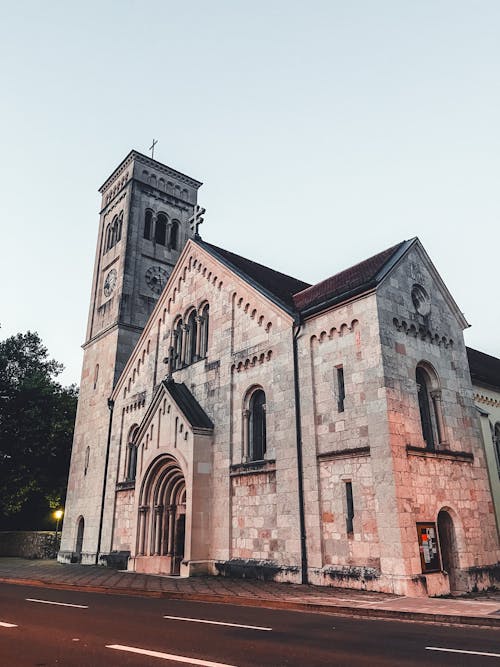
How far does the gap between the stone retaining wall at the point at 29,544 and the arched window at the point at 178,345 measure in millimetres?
18656

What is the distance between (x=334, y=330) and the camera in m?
17.9

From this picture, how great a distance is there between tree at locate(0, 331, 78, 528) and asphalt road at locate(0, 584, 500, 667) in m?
29.0

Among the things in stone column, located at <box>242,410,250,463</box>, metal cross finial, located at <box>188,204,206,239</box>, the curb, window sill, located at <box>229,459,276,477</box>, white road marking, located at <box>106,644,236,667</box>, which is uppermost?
metal cross finial, located at <box>188,204,206,239</box>

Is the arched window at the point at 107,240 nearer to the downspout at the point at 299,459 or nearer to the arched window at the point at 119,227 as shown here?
the arched window at the point at 119,227

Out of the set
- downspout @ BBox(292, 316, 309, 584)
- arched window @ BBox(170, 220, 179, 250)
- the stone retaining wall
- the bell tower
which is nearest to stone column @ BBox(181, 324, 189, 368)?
the bell tower

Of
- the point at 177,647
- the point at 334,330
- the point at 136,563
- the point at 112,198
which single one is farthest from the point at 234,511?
the point at 112,198

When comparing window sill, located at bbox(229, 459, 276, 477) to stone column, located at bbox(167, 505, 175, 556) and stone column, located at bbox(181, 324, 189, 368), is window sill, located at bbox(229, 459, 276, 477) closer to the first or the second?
stone column, located at bbox(167, 505, 175, 556)

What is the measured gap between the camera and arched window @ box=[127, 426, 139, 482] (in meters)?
27.0

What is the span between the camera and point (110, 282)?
120 feet

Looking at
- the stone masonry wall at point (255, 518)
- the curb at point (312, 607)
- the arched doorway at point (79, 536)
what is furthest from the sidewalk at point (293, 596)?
the arched doorway at point (79, 536)

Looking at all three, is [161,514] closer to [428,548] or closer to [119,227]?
[428,548]

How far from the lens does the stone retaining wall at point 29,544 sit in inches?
1383

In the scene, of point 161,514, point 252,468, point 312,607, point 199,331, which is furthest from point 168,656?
point 199,331

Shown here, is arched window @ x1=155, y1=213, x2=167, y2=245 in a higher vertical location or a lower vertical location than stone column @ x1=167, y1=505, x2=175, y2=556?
higher
